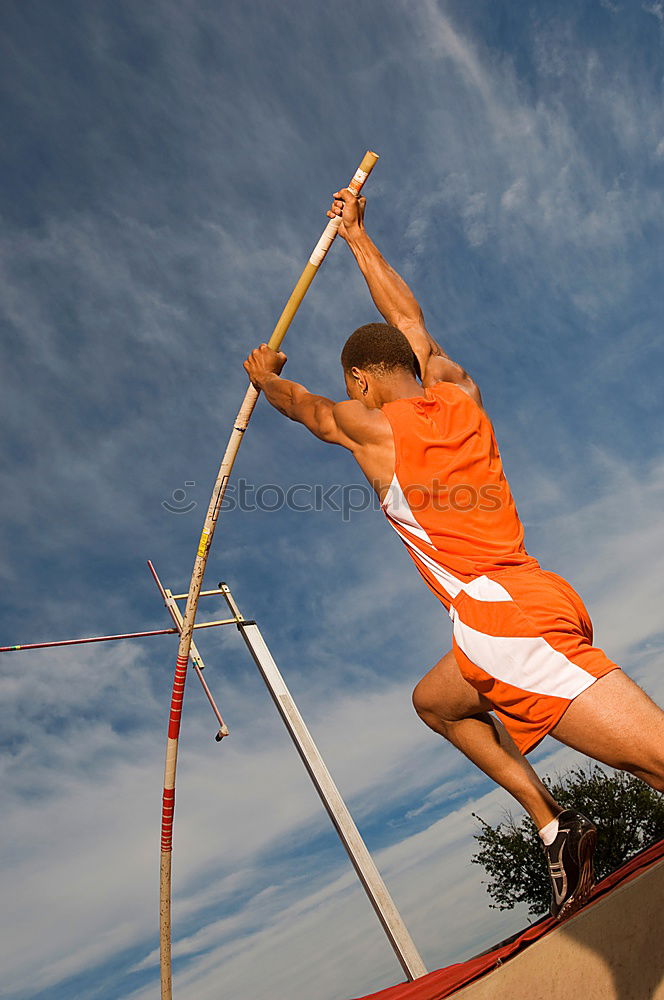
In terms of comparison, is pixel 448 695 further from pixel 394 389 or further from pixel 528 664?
pixel 394 389

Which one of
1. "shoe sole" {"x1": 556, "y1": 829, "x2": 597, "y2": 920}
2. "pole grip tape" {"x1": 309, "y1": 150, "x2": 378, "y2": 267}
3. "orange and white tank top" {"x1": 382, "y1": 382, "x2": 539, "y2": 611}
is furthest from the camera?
"pole grip tape" {"x1": 309, "y1": 150, "x2": 378, "y2": 267}

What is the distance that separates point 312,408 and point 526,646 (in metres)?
1.52

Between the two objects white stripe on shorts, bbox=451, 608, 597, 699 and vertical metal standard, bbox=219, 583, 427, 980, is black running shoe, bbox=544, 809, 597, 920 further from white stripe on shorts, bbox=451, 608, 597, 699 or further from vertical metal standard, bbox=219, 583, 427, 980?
vertical metal standard, bbox=219, 583, 427, 980

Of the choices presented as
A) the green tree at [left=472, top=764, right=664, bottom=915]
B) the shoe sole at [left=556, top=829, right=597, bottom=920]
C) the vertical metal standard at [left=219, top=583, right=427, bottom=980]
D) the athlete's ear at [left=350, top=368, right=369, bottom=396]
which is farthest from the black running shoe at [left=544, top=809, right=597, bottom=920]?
the green tree at [left=472, top=764, right=664, bottom=915]

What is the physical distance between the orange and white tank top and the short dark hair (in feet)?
1.09

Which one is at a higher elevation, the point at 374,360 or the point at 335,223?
the point at 335,223

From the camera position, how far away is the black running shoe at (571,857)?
3016 millimetres

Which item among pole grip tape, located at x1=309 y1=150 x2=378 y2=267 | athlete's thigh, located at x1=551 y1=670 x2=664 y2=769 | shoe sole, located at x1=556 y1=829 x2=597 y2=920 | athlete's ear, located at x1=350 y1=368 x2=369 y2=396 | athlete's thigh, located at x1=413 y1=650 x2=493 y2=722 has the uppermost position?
pole grip tape, located at x1=309 y1=150 x2=378 y2=267

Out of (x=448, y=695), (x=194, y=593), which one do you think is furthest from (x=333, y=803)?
(x=448, y=695)

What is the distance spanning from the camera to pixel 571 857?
3.03 metres

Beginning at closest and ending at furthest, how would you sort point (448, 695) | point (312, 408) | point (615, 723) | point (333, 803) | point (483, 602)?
point (615, 723)
point (483, 602)
point (448, 695)
point (312, 408)
point (333, 803)

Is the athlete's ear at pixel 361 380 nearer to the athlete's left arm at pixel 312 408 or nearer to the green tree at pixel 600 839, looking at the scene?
the athlete's left arm at pixel 312 408

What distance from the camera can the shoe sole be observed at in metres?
3.01

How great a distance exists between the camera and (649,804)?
15797mm
